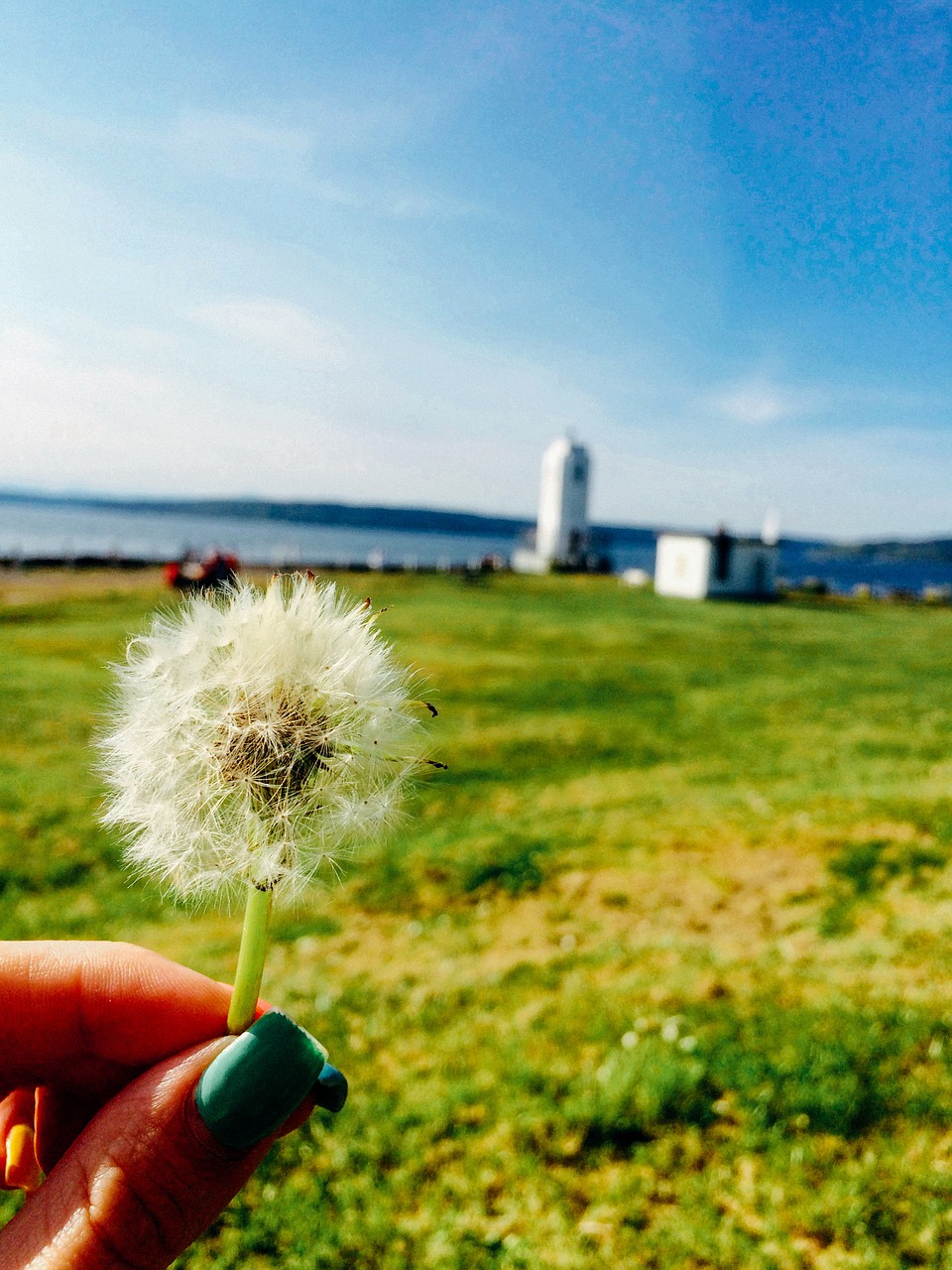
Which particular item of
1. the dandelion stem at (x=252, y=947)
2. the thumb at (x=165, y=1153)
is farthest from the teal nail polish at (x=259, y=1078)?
the dandelion stem at (x=252, y=947)

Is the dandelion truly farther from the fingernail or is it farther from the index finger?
the index finger

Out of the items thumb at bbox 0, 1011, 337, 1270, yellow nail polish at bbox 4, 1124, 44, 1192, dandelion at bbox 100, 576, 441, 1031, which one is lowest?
yellow nail polish at bbox 4, 1124, 44, 1192

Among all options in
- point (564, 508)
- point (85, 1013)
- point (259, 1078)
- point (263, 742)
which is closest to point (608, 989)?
point (85, 1013)

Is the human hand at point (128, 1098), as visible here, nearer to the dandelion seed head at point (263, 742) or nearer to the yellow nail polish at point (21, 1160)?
the yellow nail polish at point (21, 1160)

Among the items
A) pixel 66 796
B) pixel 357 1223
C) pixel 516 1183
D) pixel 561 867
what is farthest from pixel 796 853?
pixel 66 796

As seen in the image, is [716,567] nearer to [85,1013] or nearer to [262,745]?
[85,1013]

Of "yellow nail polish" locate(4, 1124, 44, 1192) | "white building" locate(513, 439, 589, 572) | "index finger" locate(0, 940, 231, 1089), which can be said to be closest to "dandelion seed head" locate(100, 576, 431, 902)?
"index finger" locate(0, 940, 231, 1089)
